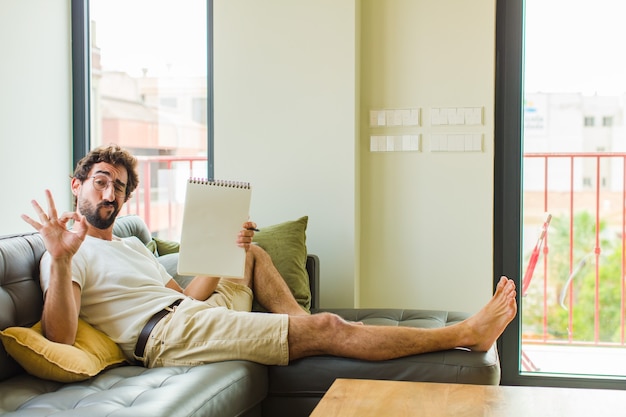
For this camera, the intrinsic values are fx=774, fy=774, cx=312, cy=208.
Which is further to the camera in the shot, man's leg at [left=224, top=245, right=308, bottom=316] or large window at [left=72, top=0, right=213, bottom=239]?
large window at [left=72, top=0, right=213, bottom=239]

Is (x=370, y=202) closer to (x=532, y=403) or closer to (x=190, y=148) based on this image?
(x=190, y=148)

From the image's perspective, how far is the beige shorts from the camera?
253 cm

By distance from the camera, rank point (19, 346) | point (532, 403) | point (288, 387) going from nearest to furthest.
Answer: point (532, 403) < point (19, 346) < point (288, 387)

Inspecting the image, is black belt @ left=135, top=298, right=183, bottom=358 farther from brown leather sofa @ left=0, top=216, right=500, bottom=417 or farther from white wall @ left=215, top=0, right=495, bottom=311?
white wall @ left=215, top=0, right=495, bottom=311

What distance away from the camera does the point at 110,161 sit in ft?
9.11

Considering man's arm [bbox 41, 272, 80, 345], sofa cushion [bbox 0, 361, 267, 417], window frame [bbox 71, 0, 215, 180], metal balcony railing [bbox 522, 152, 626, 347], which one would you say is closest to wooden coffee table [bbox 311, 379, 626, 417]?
sofa cushion [bbox 0, 361, 267, 417]

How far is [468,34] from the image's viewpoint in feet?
11.7

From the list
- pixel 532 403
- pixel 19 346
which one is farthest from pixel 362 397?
pixel 19 346

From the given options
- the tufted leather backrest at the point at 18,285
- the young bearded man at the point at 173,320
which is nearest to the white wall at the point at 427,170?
the young bearded man at the point at 173,320

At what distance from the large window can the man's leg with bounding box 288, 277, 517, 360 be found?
155 centimetres

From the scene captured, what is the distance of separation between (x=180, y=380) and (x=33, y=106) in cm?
200

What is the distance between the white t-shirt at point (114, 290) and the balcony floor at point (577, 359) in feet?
6.13

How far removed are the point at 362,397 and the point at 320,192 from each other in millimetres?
1704

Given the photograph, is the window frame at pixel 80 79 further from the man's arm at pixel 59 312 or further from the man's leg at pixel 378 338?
the man's leg at pixel 378 338
